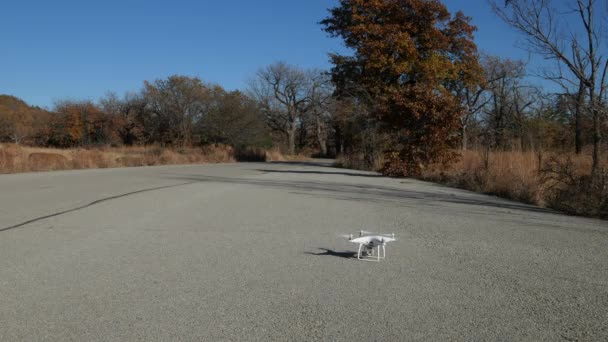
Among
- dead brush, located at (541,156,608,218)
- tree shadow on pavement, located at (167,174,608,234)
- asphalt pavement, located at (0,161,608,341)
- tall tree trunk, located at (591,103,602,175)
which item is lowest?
asphalt pavement, located at (0,161,608,341)

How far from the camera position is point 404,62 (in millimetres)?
28094

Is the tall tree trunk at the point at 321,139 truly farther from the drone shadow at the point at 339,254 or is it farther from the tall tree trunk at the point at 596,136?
the drone shadow at the point at 339,254

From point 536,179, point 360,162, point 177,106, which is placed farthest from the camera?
point 177,106

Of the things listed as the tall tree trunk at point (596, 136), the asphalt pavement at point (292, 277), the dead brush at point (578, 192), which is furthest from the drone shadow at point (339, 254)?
the tall tree trunk at point (596, 136)

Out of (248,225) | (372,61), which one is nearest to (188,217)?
(248,225)

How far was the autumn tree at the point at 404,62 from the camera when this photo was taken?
21.3 metres

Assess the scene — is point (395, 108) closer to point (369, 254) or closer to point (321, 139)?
point (369, 254)

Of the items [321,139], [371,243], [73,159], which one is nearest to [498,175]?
[371,243]

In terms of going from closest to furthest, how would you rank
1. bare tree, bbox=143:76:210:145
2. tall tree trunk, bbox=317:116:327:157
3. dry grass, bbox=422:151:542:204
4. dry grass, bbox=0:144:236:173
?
1. dry grass, bbox=422:151:542:204
2. dry grass, bbox=0:144:236:173
3. bare tree, bbox=143:76:210:145
4. tall tree trunk, bbox=317:116:327:157

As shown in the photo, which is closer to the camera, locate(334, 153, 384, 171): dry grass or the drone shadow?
the drone shadow

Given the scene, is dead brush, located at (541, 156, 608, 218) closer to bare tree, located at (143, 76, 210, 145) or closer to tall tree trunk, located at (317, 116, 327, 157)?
bare tree, located at (143, 76, 210, 145)

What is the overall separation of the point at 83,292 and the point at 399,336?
8.87 feet

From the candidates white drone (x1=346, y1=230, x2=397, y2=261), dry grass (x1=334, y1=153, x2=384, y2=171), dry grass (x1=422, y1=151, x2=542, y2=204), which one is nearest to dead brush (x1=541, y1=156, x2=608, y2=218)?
dry grass (x1=422, y1=151, x2=542, y2=204)

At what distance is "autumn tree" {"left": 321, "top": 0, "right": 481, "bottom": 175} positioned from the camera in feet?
69.8
